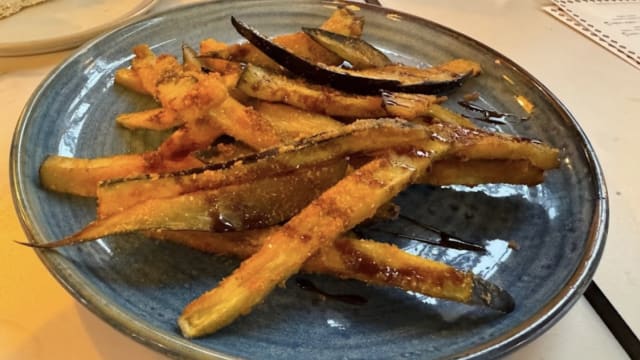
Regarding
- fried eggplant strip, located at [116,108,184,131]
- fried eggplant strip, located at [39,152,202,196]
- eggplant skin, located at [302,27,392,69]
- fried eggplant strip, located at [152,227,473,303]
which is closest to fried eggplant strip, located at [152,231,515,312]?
fried eggplant strip, located at [152,227,473,303]

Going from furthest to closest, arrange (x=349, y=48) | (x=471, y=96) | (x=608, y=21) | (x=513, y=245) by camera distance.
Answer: (x=608, y=21)
(x=471, y=96)
(x=349, y=48)
(x=513, y=245)

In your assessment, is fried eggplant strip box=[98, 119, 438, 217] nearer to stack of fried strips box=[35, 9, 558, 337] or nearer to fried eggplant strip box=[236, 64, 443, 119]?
stack of fried strips box=[35, 9, 558, 337]

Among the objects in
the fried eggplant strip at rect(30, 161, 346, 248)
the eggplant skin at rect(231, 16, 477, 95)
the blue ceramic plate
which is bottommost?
the blue ceramic plate

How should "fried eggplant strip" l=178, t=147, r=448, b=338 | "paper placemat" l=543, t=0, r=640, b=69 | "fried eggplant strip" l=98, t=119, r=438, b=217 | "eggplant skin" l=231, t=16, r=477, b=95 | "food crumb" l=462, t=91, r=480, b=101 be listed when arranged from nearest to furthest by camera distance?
"fried eggplant strip" l=178, t=147, r=448, b=338, "fried eggplant strip" l=98, t=119, r=438, b=217, "eggplant skin" l=231, t=16, r=477, b=95, "food crumb" l=462, t=91, r=480, b=101, "paper placemat" l=543, t=0, r=640, b=69

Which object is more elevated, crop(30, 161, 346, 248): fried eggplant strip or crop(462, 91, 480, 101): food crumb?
crop(30, 161, 346, 248): fried eggplant strip

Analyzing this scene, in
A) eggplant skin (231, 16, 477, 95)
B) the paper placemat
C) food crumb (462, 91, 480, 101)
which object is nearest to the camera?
eggplant skin (231, 16, 477, 95)

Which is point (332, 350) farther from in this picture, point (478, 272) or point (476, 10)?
point (476, 10)

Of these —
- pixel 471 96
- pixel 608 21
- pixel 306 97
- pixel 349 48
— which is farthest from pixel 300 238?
pixel 608 21

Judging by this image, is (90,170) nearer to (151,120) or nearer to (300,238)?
(151,120)

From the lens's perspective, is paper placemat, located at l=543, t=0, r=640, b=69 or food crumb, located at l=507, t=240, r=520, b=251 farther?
paper placemat, located at l=543, t=0, r=640, b=69
